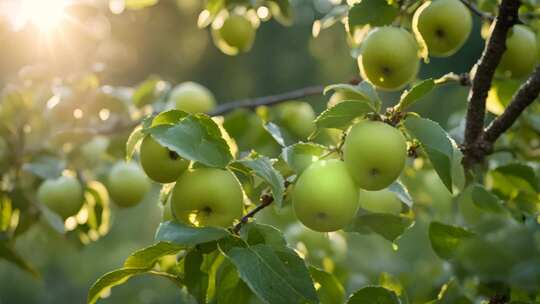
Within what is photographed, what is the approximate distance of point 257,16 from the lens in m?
1.54

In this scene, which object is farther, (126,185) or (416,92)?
(126,185)

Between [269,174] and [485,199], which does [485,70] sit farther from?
[269,174]

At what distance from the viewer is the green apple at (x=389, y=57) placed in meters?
1.03

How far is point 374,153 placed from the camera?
84 centimetres

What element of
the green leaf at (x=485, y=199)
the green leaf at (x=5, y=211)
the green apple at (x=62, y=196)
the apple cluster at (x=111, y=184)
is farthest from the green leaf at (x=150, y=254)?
the green leaf at (x=5, y=211)

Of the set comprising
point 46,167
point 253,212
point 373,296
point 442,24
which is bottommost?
point 46,167

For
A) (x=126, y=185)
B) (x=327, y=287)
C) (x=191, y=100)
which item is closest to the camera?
(x=327, y=287)

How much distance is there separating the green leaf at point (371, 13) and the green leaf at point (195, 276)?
16.4 inches

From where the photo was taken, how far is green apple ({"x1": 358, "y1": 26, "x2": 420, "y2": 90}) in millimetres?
1026

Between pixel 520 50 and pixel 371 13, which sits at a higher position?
pixel 371 13

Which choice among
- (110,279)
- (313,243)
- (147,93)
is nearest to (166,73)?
(147,93)

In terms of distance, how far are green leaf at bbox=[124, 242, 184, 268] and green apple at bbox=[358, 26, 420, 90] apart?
1.25 ft

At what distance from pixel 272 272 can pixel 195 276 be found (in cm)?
13

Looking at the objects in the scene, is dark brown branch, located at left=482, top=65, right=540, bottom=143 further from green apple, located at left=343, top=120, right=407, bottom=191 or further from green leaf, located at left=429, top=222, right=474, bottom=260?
green apple, located at left=343, top=120, right=407, bottom=191
